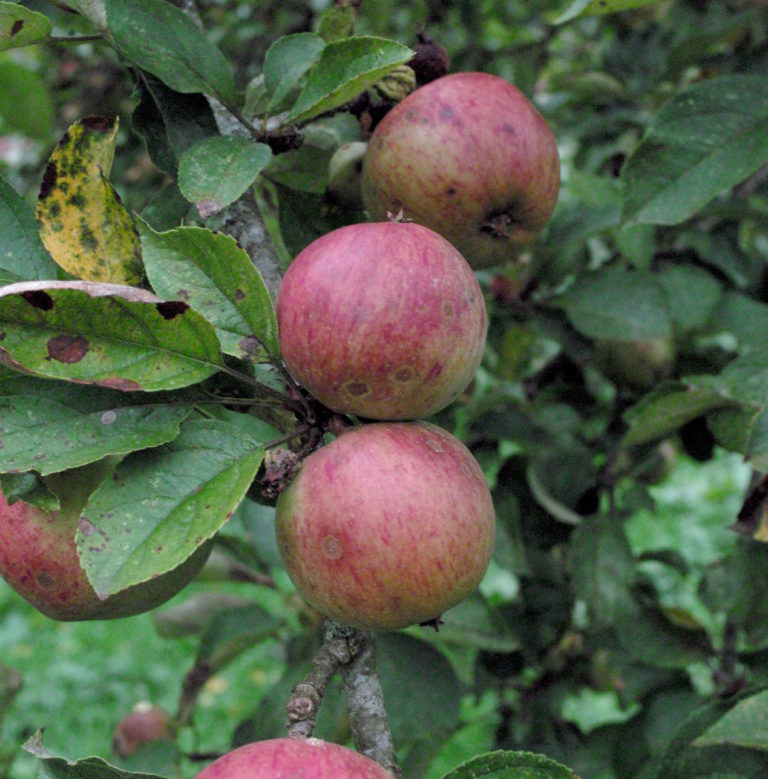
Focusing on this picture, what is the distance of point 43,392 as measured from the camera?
0.90 meters

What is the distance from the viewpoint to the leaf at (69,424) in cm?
85

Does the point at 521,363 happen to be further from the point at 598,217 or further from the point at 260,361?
the point at 260,361

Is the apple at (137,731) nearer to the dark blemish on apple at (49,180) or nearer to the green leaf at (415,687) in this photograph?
the green leaf at (415,687)

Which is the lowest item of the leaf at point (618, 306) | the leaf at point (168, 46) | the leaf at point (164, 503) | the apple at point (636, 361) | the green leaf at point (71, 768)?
the apple at point (636, 361)

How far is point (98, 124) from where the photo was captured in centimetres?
100

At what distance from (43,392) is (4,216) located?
0.27 m

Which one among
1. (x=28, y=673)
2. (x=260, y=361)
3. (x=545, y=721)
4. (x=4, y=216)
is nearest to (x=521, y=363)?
(x=545, y=721)

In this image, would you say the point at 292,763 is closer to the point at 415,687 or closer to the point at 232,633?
the point at 415,687

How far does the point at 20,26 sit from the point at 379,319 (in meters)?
0.59

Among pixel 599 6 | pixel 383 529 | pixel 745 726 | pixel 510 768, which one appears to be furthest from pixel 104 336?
pixel 745 726

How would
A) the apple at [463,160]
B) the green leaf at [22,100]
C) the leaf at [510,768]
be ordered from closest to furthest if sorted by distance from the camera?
1. the leaf at [510,768]
2. the apple at [463,160]
3. the green leaf at [22,100]

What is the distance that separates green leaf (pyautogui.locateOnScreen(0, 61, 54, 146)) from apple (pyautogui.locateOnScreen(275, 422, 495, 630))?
1290 mm

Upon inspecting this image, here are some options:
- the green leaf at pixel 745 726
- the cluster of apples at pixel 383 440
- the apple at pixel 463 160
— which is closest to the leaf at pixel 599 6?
the apple at pixel 463 160

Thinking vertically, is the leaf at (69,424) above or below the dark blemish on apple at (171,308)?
below
